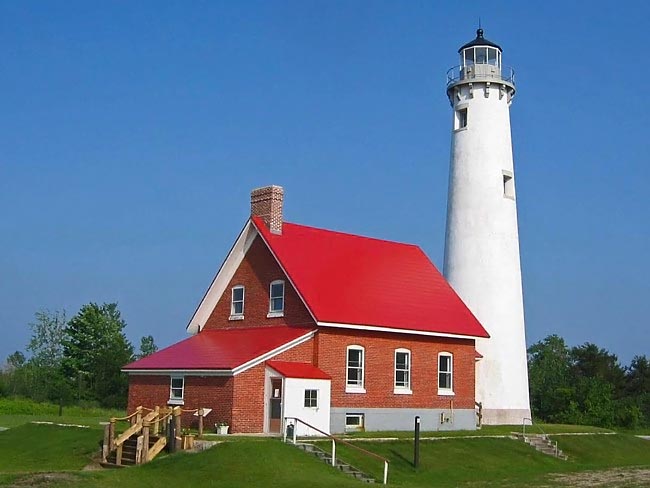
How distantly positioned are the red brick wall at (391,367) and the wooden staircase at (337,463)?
5.04 m

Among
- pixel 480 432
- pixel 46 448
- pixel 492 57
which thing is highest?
pixel 492 57

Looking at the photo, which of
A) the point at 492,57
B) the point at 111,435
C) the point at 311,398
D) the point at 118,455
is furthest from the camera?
the point at 492,57

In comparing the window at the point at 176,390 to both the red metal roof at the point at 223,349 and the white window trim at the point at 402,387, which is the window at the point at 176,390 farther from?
the white window trim at the point at 402,387

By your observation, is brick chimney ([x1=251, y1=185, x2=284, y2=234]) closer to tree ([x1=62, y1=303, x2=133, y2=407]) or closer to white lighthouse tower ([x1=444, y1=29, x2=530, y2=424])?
white lighthouse tower ([x1=444, y1=29, x2=530, y2=424])

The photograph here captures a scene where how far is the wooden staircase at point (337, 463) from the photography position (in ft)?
75.1

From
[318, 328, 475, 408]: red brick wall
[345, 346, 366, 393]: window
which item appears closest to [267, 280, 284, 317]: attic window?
[318, 328, 475, 408]: red brick wall

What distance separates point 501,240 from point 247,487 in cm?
2032

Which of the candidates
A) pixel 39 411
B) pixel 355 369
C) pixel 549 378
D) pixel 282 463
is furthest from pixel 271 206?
pixel 549 378

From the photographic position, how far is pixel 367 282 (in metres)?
32.8

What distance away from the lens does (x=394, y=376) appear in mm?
31359

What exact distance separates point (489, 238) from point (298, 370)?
41.6 feet

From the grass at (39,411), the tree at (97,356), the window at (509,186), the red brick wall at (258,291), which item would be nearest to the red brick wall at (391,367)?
the red brick wall at (258,291)

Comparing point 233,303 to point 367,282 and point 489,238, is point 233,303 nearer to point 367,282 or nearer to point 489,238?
point 367,282

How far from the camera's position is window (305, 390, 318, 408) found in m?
27.9
